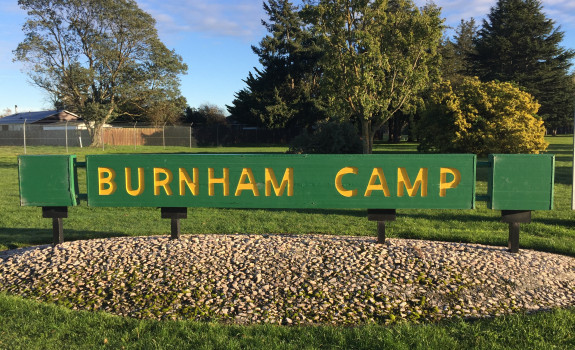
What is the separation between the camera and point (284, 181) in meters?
5.38

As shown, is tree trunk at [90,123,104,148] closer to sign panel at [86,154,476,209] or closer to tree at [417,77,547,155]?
tree at [417,77,547,155]

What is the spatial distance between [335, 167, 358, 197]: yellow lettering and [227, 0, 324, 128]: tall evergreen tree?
123 ft

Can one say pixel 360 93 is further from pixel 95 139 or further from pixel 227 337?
pixel 95 139

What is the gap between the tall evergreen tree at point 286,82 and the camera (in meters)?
43.7

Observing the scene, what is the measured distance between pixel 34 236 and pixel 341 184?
486cm

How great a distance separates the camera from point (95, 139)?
39219 mm

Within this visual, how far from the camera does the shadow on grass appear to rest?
6547 mm

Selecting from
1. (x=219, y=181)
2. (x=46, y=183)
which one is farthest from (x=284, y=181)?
(x=46, y=183)

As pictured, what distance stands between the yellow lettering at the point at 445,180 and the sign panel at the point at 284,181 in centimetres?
1

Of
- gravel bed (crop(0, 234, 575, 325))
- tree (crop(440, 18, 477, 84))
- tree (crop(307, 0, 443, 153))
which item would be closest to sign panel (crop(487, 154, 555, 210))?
gravel bed (crop(0, 234, 575, 325))

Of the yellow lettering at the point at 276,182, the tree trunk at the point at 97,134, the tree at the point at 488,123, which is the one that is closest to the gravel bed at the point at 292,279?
the yellow lettering at the point at 276,182

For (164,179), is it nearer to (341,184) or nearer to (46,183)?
(46,183)

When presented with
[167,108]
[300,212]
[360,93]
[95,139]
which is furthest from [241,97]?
[300,212]

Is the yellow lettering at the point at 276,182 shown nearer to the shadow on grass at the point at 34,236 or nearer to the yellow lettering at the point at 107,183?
the yellow lettering at the point at 107,183
